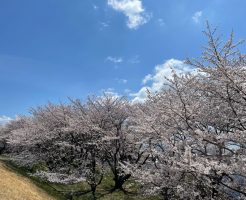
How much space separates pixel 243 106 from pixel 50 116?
Answer: 2697 centimetres

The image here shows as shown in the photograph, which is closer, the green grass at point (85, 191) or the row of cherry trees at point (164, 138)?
the row of cherry trees at point (164, 138)

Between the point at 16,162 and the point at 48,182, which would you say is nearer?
the point at 48,182

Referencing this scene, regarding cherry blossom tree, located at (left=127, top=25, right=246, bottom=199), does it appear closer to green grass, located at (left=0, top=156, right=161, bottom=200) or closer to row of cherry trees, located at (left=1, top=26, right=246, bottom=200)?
row of cherry trees, located at (left=1, top=26, right=246, bottom=200)

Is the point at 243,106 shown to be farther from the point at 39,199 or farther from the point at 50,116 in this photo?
the point at 50,116

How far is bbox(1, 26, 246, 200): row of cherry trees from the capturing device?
11.7 meters

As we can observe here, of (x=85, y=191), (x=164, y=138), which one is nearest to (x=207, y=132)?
(x=164, y=138)

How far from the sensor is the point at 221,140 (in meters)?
11.2

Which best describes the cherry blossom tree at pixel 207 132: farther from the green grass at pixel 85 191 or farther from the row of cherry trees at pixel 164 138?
the green grass at pixel 85 191

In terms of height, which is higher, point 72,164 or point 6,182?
point 72,164

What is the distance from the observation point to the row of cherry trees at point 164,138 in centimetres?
1167

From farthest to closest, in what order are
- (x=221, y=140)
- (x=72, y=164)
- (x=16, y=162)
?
(x=16, y=162)
(x=72, y=164)
(x=221, y=140)

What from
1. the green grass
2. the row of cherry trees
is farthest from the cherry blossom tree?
the green grass

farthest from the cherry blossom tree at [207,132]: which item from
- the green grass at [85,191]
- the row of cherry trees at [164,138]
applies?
the green grass at [85,191]

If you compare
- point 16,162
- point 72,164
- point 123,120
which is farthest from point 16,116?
point 123,120
